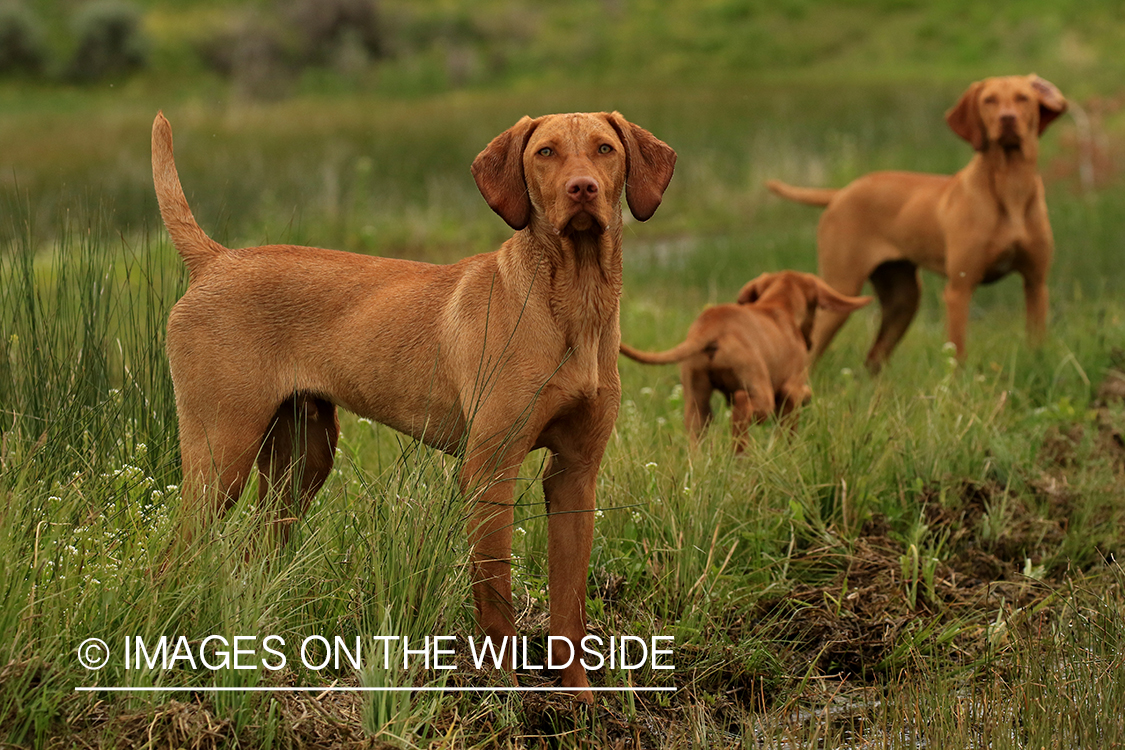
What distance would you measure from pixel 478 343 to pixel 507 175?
1.65 ft

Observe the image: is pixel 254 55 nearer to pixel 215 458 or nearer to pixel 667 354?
pixel 667 354

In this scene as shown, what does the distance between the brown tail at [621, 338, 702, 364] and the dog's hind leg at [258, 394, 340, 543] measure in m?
1.71

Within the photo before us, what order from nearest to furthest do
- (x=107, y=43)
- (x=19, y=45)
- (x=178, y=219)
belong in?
(x=178, y=219), (x=19, y=45), (x=107, y=43)

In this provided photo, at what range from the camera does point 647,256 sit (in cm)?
1419

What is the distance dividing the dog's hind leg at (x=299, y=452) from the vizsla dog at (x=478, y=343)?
0.02 metres

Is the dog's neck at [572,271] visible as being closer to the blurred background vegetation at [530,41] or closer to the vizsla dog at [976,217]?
the vizsla dog at [976,217]

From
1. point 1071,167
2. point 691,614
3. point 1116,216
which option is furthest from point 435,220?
point 691,614

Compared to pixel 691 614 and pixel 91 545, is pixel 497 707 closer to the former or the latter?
pixel 691 614

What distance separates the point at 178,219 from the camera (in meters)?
4.06

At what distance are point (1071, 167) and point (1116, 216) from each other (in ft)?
19.8

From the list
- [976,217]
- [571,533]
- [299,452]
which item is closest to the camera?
[571,533]

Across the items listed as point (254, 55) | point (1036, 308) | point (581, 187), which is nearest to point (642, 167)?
point (581, 187)

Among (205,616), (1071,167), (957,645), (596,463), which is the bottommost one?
(957,645)

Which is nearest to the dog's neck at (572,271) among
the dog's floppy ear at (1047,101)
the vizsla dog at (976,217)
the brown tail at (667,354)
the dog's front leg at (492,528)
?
the dog's front leg at (492,528)
